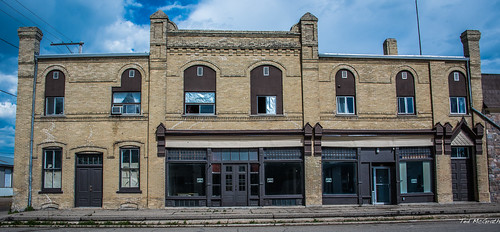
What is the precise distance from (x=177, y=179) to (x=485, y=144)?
14897mm

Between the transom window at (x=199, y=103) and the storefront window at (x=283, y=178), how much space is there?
3734 millimetres

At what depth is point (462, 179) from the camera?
18297 millimetres

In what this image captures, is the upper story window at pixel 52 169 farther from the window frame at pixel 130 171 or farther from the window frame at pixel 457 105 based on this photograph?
the window frame at pixel 457 105

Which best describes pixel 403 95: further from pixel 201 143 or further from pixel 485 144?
pixel 201 143

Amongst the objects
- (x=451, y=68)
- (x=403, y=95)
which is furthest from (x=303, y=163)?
(x=451, y=68)

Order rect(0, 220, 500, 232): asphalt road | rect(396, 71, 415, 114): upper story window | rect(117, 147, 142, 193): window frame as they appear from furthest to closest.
Answer: rect(396, 71, 415, 114): upper story window, rect(117, 147, 142, 193): window frame, rect(0, 220, 500, 232): asphalt road

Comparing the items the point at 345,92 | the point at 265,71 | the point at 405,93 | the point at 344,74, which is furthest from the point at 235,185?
the point at 405,93

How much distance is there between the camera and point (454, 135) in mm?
18219

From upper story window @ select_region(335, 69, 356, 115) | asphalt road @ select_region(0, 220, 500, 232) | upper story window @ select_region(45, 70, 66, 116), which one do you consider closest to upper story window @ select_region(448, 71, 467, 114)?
upper story window @ select_region(335, 69, 356, 115)

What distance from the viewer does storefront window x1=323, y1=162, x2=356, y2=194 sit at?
17.6 metres

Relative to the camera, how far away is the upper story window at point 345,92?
18.1 m

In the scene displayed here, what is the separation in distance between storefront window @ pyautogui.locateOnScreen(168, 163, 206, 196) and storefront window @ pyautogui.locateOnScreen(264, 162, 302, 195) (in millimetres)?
2996

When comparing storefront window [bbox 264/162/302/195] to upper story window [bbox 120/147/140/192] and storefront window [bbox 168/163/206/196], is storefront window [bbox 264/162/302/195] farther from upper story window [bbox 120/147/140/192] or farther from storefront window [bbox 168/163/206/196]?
upper story window [bbox 120/147/140/192]

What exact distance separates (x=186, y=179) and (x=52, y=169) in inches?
242
